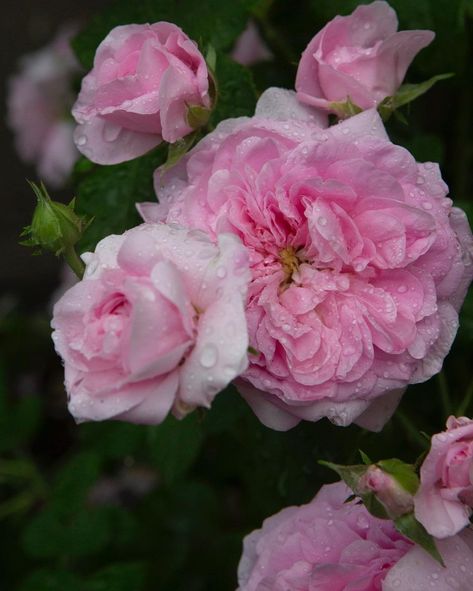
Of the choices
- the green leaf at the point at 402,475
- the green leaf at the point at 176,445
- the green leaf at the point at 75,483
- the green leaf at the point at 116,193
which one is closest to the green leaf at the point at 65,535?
the green leaf at the point at 75,483

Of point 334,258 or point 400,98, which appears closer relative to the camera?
point 334,258

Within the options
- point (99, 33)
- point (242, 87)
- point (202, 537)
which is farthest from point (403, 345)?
point (202, 537)

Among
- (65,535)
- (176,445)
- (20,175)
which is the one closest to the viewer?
(176,445)

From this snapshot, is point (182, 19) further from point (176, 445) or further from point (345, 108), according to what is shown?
point (176, 445)

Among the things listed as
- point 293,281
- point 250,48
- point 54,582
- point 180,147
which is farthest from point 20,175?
point 293,281

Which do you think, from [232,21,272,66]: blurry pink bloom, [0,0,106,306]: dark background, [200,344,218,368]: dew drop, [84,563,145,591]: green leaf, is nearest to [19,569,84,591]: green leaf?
[84,563,145,591]: green leaf
